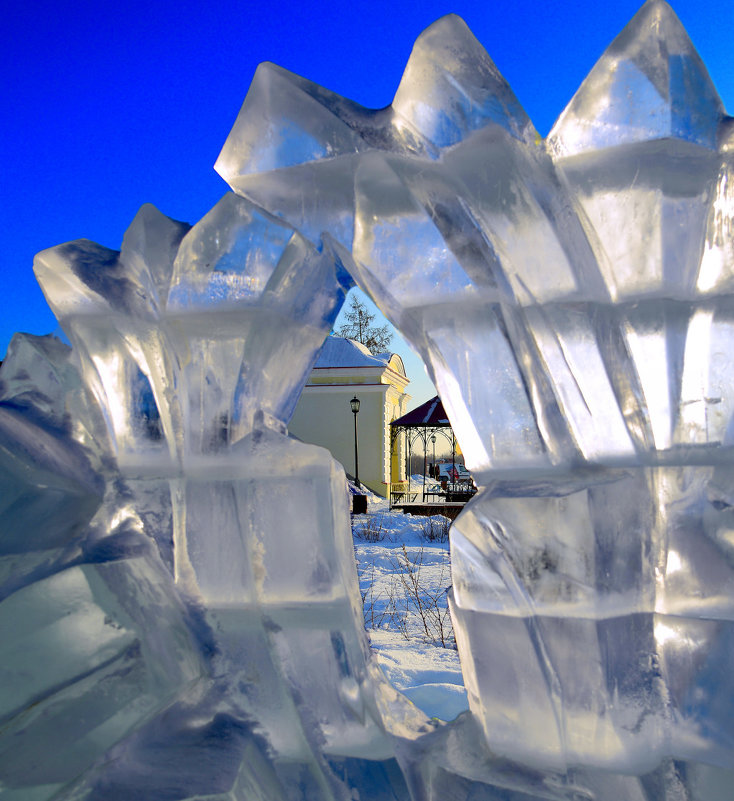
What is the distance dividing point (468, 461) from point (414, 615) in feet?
9.15

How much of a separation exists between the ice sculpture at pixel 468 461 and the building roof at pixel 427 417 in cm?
1235

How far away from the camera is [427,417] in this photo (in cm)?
1374

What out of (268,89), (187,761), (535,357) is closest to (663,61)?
(535,357)

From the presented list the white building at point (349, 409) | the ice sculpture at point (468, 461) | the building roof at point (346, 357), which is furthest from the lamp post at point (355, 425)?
the ice sculpture at point (468, 461)

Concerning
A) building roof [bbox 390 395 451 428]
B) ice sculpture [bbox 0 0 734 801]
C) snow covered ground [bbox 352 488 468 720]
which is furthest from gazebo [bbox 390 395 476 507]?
ice sculpture [bbox 0 0 734 801]

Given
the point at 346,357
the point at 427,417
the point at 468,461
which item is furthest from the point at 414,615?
the point at 346,357

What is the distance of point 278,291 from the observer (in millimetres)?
1233

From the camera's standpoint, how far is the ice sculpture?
0.99 m

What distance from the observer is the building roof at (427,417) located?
13.6 metres

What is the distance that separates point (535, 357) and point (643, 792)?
64 cm

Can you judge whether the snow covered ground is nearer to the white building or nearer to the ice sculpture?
the ice sculpture

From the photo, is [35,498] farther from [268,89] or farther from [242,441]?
[268,89]

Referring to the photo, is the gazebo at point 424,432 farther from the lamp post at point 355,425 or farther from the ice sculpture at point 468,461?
the ice sculpture at point 468,461

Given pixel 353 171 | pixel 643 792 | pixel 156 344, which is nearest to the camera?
pixel 643 792
